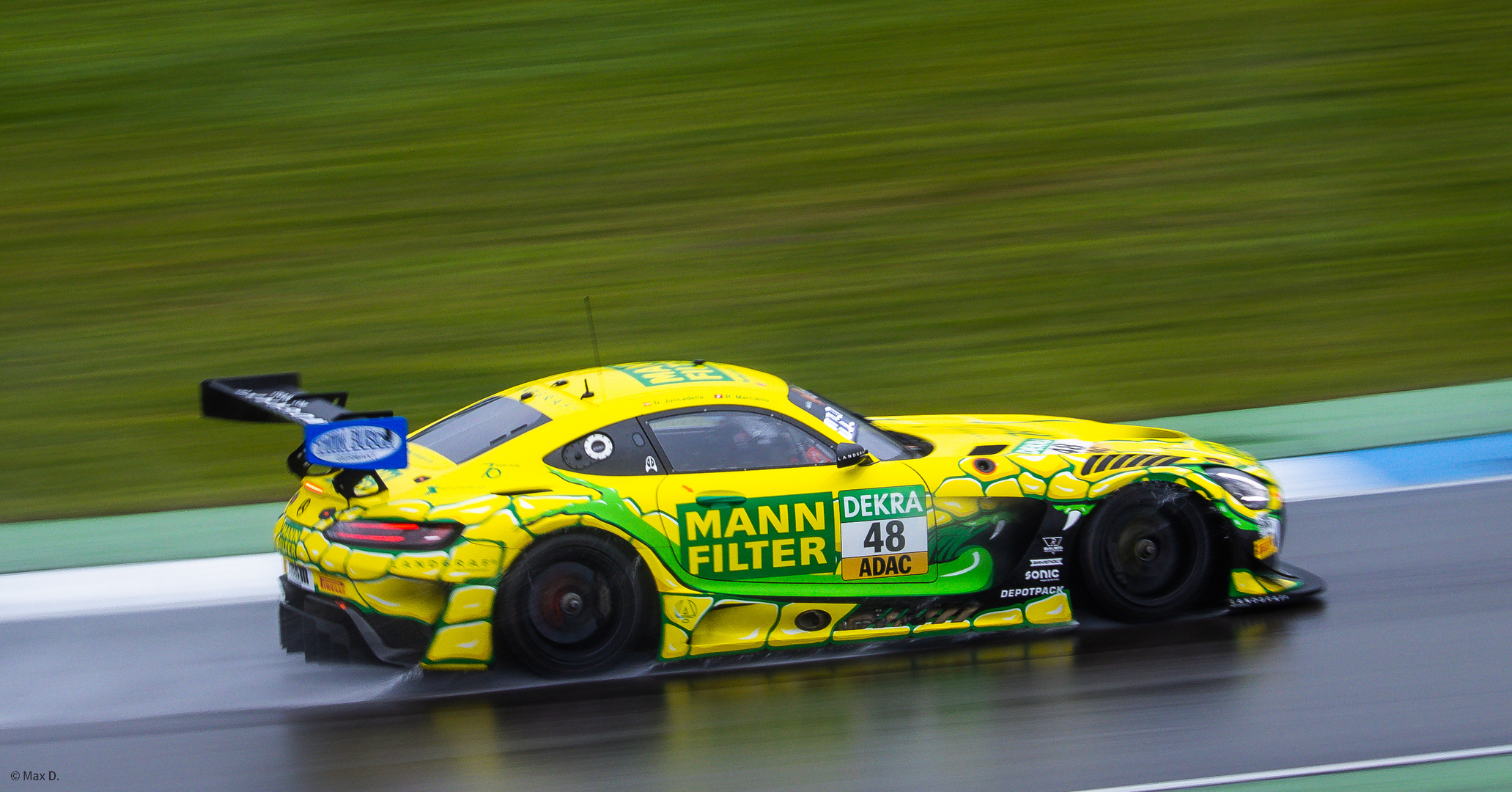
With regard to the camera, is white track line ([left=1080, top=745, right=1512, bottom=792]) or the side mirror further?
the side mirror

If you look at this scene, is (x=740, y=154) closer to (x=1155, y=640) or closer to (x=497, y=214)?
(x=497, y=214)

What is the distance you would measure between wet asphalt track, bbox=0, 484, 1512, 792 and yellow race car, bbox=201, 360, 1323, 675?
206 millimetres

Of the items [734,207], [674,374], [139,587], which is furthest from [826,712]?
[734,207]

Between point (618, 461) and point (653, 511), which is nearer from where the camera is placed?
point (653, 511)

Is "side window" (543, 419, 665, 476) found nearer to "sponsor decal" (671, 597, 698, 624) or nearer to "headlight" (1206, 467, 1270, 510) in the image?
"sponsor decal" (671, 597, 698, 624)

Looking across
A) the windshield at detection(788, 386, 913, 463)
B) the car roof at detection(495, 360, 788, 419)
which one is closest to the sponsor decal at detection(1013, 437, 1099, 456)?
the windshield at detection(788, 386, 913, 463)

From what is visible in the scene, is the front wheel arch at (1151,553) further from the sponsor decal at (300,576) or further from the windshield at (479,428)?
the sponsor decal at (300,576)

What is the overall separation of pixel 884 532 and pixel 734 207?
7.85 m

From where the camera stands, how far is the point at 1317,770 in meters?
4.59

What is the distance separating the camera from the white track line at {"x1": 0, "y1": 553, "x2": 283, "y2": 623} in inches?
270

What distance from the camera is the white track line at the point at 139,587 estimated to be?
6.86 meters

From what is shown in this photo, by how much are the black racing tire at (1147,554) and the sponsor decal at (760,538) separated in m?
1.18

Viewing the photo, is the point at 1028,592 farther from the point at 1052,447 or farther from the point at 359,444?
the point at 359,444

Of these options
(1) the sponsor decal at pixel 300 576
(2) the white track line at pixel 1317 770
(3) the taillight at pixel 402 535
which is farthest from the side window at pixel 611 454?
(2) the white track line at pixel 1317 770
